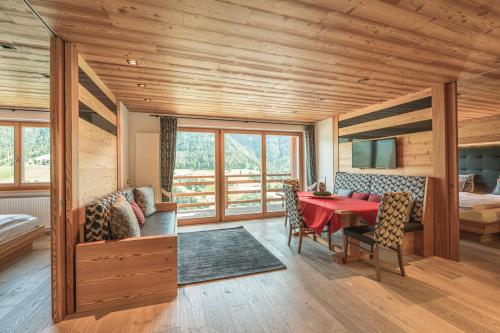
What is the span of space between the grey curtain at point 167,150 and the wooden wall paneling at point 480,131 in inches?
257

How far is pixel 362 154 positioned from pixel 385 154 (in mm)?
482

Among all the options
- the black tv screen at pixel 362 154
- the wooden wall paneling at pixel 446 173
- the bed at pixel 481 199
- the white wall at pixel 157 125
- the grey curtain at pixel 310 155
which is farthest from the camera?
the grey curtain at pixel 310 155

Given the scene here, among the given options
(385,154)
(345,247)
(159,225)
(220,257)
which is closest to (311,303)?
(345,247)

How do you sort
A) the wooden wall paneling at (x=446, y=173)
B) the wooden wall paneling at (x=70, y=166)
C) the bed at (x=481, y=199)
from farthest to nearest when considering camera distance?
the bed at (x=481, y=199) → the wooden wall paneling at (x=446, y=173) → the wooden wall paneling at (x=70, y=166)

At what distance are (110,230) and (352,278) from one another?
2.60 m

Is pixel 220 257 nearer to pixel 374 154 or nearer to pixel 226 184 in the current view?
pixel 226 184

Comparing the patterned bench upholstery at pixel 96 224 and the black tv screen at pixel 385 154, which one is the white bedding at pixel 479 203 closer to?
the black tv screen at pixel 385 154

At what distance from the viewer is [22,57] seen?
2242 millimetres

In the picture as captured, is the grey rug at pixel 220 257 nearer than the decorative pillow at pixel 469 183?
Yes

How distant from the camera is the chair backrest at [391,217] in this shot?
2.35 m

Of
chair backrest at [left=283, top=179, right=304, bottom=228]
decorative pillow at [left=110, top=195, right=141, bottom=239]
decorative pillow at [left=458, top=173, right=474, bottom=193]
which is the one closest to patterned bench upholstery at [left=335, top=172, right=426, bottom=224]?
chair backrest at [left=283, top=179, right=304, bottom=228]

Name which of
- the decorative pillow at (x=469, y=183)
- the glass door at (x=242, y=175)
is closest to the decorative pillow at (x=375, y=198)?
the glass door at (x=242, y=175)

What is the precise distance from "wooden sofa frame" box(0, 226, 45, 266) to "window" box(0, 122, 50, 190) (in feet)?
4.15

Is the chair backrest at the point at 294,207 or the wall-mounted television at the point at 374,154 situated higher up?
the wall-mounted television at the point at 374,154
